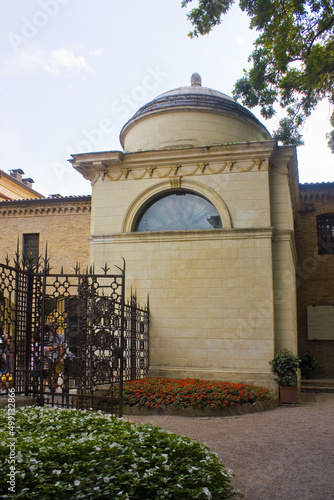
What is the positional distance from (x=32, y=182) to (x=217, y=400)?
1144 inches

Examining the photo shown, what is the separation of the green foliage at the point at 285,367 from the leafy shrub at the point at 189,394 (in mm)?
964

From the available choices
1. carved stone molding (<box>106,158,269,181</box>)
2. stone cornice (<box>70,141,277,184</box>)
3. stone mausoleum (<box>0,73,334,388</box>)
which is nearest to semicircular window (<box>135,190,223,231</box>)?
stone mausoleum (<box>0,73,334,388</box>)

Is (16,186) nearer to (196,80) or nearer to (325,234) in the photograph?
(196,80)

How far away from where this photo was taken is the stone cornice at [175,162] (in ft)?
48.3

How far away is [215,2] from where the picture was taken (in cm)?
953

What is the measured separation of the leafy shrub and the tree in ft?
22.3

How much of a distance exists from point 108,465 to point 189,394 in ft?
23.6

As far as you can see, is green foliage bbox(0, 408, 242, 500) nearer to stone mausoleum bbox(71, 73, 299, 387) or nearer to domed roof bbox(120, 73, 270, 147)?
stone mausoleum bbox(71, 73, 299, 387)

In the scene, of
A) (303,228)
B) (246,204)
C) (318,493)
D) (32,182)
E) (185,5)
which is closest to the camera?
(318,493)

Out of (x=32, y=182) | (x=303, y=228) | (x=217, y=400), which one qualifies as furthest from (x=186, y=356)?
(x=32, y=182)

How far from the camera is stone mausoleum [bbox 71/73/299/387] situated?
1395cm

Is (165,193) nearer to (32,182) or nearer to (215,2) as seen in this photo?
(215,2)

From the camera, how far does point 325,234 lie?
22.8 metres

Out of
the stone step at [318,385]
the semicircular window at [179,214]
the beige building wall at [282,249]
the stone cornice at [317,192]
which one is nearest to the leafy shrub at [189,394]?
the beige building wall at [282,249]
